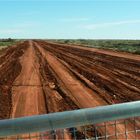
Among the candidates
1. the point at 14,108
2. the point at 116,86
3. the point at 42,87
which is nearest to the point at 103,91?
the point at 116,86

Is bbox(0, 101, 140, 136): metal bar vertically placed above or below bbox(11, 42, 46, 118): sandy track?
above

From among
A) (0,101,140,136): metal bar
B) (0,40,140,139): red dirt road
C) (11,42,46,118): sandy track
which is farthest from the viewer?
(0,40,140,139): red dirt road

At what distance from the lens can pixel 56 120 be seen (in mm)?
2580

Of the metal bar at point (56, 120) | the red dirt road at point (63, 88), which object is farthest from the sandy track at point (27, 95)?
the metal bar at point (56, 120)

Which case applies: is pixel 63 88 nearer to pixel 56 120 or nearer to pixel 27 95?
pixel 27 95

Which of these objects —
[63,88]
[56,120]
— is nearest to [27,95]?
[63,88]

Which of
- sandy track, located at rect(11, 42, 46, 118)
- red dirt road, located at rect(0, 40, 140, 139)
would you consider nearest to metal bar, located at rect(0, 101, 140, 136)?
red dirt road, located at rect(0, 40, 140, 139)

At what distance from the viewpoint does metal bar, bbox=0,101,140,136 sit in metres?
2.56

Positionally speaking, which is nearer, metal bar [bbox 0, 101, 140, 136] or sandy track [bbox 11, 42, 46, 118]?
metal bar [bbox 0, 101, 140, 136]

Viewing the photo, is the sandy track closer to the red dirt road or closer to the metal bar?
the red dirt road

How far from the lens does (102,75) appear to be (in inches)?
838

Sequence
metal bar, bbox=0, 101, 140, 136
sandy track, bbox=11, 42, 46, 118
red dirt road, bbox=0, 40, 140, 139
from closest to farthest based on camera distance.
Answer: metal bar, bbox=0, 101, 140, 136
sandy track, bbox=11, 42, 46, 118
red dirt road, bbox=0, 40, 140, 139

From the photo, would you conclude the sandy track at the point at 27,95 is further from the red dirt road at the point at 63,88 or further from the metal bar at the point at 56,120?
the metal bar at the point at 56,120

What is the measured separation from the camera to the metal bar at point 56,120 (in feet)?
8.41
